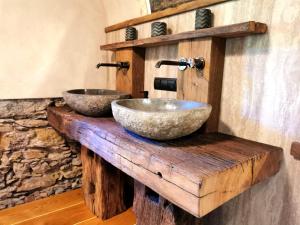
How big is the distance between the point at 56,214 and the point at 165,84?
1.23 meters

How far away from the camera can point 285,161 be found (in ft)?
3.04

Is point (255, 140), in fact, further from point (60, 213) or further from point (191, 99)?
point (60, 213)

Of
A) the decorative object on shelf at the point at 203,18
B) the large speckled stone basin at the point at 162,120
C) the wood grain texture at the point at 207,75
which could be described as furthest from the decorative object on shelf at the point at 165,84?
the large speckled stone basin at the point at 162,120

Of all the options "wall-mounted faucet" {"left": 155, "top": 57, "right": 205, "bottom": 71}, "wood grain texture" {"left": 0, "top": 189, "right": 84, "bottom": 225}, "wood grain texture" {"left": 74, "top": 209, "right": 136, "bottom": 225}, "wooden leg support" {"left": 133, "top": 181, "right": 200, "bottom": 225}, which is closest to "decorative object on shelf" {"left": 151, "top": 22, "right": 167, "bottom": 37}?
"wall-mounted faucet" {"left": 155, "top": 57, "right": 205, "bottom": 71}

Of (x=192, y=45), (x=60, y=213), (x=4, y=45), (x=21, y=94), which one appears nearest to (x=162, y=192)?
(x=192, y=45)

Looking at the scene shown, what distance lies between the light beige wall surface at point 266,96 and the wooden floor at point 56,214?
0.80m

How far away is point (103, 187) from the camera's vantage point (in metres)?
1.56

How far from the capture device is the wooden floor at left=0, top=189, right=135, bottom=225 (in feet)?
5.12

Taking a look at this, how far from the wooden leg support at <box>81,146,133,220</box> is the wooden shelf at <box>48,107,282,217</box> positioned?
18.5 inches

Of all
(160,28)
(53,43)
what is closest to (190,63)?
(160,28)

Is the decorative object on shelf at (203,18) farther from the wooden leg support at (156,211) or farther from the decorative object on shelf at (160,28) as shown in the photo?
the wooden leg support at (156,211)

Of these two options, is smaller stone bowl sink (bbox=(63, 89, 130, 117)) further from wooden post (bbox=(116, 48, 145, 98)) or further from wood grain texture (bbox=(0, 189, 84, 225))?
wood grain texture (bbox=(0, 189, 84, 225))

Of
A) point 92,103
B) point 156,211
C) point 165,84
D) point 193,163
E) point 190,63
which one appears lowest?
point 156,211

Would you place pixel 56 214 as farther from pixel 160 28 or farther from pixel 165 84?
pixel 160 28
